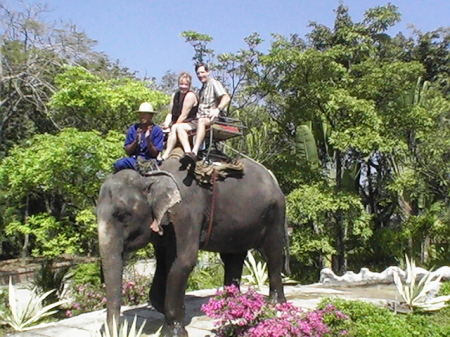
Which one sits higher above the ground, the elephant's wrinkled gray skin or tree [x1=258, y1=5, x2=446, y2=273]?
tree [x1=258, y1=5, x2=446, y2=273]

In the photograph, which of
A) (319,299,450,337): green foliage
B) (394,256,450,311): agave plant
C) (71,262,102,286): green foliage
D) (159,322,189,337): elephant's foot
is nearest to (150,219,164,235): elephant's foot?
(159,322,189,337): elephant's foot

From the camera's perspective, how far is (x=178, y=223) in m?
5.62

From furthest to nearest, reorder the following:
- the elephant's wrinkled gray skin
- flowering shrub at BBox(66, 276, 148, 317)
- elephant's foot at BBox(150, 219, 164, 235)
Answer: flowering shrub at BBox(66, 276, 148, 317)
elephant's foot at BBox(150, 219, 164, 235)
the elephant's wrinkled gray skin

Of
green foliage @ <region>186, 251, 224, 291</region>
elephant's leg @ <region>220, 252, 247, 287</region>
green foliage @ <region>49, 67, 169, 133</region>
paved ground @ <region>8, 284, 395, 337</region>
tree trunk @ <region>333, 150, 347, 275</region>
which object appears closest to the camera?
paved ground @ <region>8, 284, 395, 337</region>

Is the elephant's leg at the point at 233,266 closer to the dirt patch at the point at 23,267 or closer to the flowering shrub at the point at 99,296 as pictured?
the flowering shrub at the point at 99,296

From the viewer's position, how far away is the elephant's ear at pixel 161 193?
5320 millimetres

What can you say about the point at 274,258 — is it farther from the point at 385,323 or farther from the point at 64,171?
the point at 64,171

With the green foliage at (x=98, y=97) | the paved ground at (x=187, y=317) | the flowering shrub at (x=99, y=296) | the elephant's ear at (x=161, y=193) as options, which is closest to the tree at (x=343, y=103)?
the green foliage at (x=98, y=97)

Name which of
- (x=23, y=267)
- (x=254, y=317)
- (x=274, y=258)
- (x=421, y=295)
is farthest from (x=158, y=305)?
(x=23, y=267)

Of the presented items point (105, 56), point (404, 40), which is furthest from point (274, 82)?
point (404, 40)

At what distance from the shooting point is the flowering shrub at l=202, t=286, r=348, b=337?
17.4ft

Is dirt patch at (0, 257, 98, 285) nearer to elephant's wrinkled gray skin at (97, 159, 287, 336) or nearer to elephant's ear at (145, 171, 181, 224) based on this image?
elephant's wrinkled gray skin at (97, 159, 287, 336)

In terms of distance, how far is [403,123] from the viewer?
13.7 m

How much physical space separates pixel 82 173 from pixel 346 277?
5.34 meters
